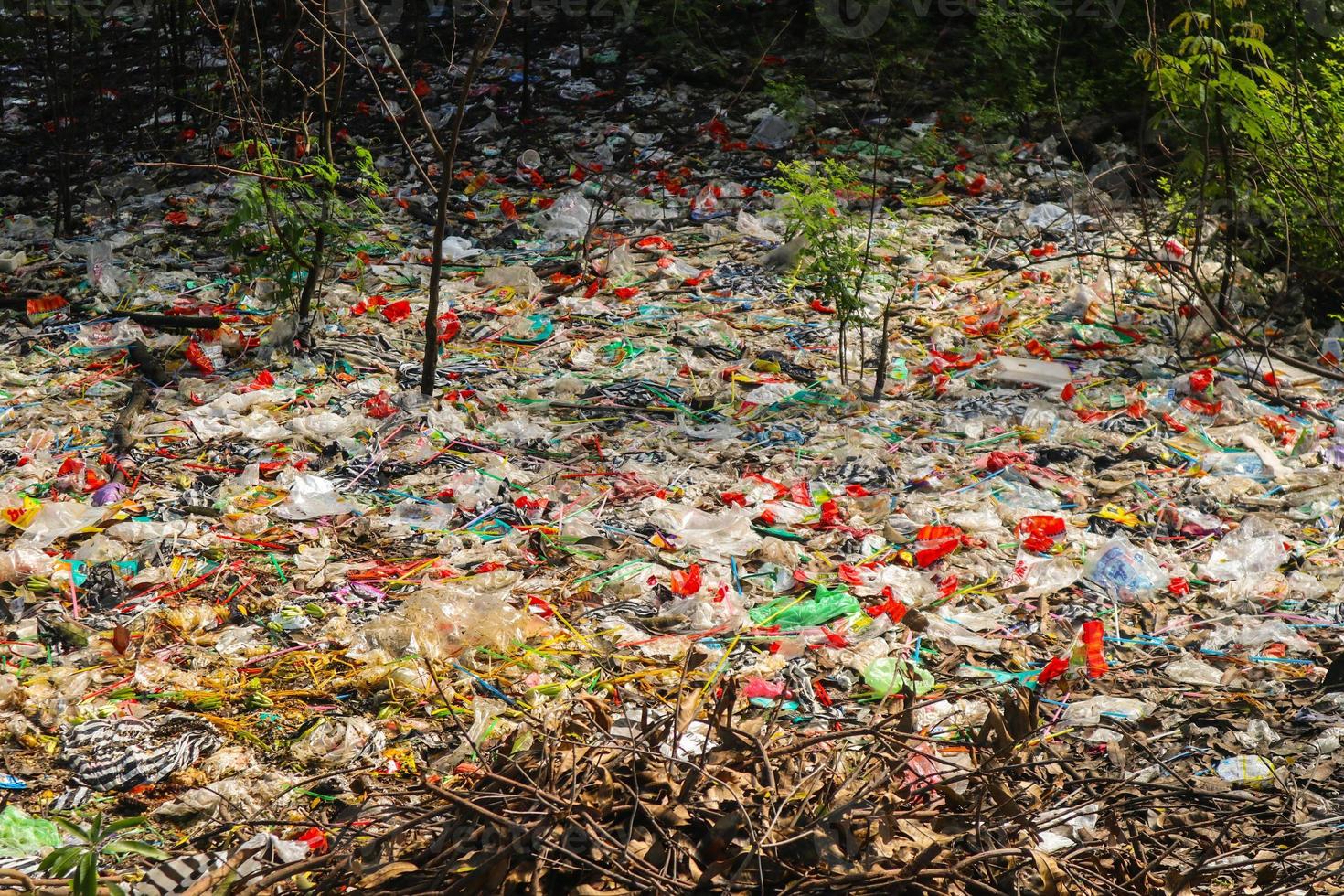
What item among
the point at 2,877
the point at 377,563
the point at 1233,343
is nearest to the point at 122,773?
the point at 2,877

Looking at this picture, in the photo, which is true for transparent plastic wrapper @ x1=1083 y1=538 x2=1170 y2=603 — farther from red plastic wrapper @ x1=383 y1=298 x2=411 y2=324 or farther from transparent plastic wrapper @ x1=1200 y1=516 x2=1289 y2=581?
red plastic wrapper @ x1=383 y1=298 x2=411 y2=324

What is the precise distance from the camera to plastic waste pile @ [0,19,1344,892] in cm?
229

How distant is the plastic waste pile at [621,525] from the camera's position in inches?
90.1

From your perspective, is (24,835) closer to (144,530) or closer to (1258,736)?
(144,530)

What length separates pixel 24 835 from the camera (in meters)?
2.01

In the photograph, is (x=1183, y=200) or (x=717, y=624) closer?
(x=717, y=624)

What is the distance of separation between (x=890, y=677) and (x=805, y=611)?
0.97 feet

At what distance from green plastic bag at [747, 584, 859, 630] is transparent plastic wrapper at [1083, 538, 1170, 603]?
0.67 m

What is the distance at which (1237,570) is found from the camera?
2947 mm

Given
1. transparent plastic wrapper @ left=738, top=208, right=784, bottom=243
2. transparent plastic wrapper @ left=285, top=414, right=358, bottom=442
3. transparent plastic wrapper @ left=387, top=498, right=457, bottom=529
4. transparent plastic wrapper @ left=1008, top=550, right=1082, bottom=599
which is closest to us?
transparent plastic wrapper @ left=1008, top=550, right=1082, bottom=599

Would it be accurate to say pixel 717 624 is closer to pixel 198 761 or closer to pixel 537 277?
pixel 198 761

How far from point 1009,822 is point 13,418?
131 inches

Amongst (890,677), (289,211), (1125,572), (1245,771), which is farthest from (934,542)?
(289,211)

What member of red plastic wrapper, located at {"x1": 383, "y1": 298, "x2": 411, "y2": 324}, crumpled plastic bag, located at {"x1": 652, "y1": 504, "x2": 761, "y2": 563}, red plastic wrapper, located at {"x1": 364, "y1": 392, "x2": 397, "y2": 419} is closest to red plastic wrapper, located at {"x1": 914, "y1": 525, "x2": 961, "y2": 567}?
crumpled plastic bag, located at {"x1": 652, "y1": 504, "x2": 761, "y2": 563}
